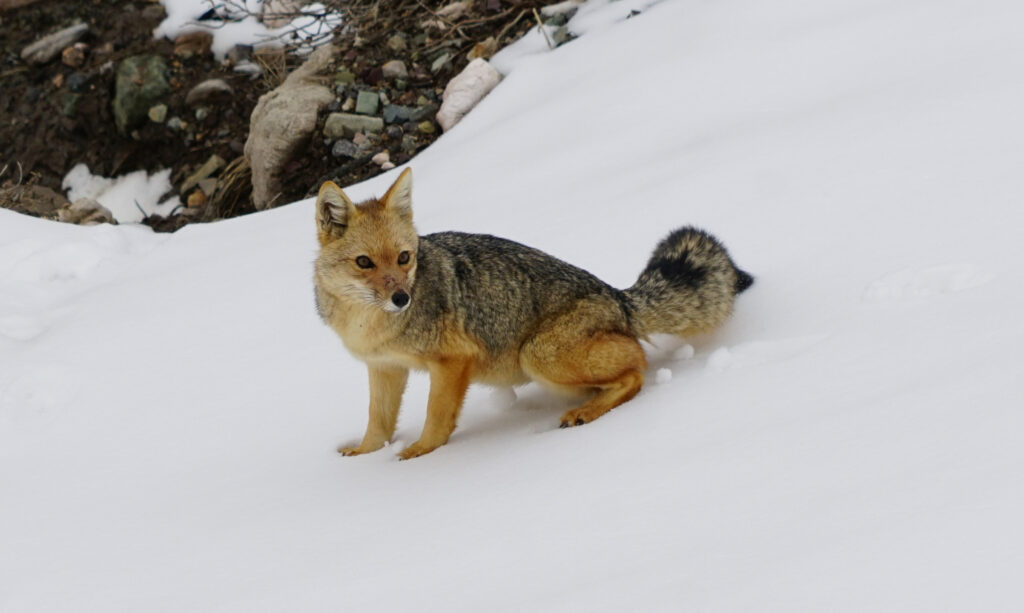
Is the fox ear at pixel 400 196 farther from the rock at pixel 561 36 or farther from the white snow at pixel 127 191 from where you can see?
the white snow at pixel 127 191

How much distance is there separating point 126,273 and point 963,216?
552cm

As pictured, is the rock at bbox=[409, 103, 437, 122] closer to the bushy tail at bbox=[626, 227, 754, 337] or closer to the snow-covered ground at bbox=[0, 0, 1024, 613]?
the snow-covered ground at bbox=[0, 0, 1024, 613]

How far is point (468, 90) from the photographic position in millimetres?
8711

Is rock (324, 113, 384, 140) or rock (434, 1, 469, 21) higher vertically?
rock (434, 1, 469, 21)

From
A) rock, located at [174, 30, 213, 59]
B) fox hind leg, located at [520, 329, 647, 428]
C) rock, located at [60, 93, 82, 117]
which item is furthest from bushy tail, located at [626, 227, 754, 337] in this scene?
rock, located at [60, 93, 82, 117]

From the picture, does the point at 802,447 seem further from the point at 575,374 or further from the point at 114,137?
the point at 114,137

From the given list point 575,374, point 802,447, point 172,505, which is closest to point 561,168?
point 575,374

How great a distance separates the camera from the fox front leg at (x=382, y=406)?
4438 millimetres

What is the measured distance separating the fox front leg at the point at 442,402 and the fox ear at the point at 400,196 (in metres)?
0.67

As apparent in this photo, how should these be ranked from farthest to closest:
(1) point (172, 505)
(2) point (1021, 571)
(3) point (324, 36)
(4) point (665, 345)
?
(3) point (324, 36)
(4) point (665, 345)
(1) point (172, 505)
(2) point (1021, 571)

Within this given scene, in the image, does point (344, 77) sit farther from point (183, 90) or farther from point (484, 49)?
point (183, 90)

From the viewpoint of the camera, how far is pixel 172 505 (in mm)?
4145

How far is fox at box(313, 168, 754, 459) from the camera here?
4051mm

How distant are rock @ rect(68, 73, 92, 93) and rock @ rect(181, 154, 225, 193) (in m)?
1.91
